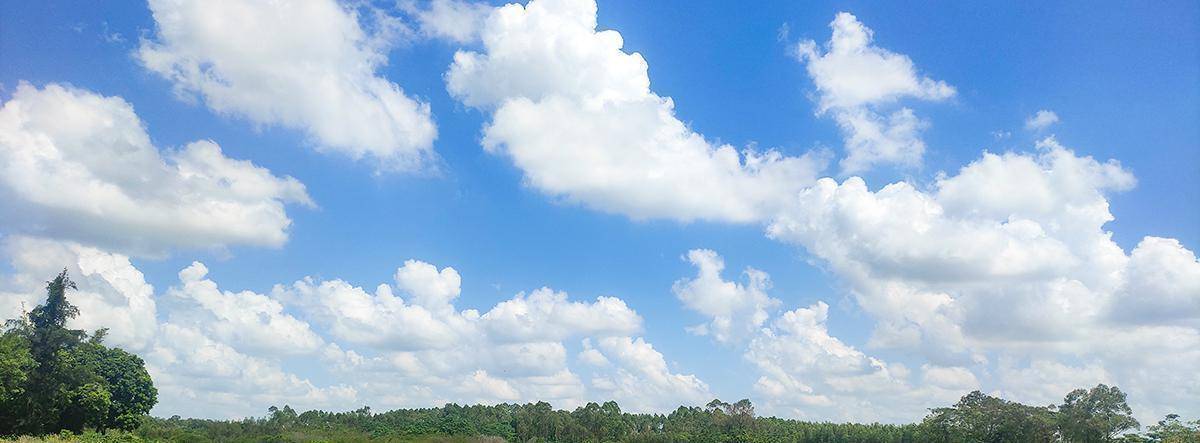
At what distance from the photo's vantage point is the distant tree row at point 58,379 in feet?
224

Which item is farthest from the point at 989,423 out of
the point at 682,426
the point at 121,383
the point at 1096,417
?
the point at 121,383

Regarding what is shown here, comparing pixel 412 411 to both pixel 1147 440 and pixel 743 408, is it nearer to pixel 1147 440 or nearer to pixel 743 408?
pixel 743 408

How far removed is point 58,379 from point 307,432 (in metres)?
66.0

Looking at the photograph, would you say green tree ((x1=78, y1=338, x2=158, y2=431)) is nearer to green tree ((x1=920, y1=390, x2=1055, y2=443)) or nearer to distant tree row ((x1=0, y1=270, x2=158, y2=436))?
distant tree row ((x1=0, y1=270, x2=158, y2=436))

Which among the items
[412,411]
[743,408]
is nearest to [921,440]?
[743,408]

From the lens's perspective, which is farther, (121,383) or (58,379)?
(121,383)

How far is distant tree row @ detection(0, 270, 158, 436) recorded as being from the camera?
224 ft

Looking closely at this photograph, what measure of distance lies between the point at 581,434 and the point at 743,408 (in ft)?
113

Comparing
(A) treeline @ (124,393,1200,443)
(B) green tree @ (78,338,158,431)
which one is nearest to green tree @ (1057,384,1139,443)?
(A) treeline @ (124,393,1200,443)

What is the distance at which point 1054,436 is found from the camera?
3642 inches

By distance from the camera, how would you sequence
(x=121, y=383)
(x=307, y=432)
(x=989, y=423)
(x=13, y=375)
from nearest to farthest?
(x=13, y=375)
(x=121, y=383)
(x=989, y=423)
(x=307, y=432)

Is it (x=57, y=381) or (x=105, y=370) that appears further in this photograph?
(x=105, y=370)

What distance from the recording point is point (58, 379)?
235 feet

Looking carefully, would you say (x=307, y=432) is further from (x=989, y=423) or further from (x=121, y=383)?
(x=989, y=423)
